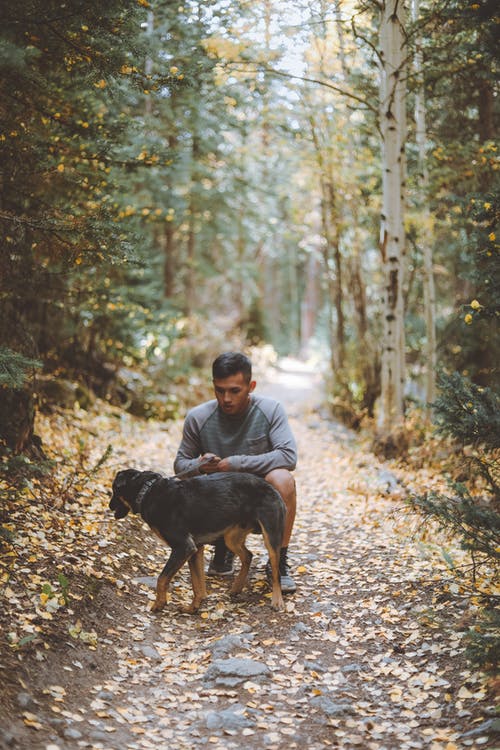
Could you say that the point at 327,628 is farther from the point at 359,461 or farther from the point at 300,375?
the point at 300,375

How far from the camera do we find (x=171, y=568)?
14.6 feet

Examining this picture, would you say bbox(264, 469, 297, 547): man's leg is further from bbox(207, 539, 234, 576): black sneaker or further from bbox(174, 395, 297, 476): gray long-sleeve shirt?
bbox(207, 539, 234, 576): black sneaker

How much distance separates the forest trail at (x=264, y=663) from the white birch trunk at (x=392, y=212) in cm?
372

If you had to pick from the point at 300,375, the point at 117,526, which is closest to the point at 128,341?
the point at 117,526

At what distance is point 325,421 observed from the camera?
551 inches

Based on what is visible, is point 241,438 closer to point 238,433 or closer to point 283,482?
point 238,433

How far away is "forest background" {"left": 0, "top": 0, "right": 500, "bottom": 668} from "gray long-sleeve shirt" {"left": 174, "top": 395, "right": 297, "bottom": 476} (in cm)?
136

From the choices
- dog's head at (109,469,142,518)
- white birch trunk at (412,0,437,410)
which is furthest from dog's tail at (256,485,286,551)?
white birch trunk at (412,0,437,410)

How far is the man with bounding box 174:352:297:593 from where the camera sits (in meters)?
4.79

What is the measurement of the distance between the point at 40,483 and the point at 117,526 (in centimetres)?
86

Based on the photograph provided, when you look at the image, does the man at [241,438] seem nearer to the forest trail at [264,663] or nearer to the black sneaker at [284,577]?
the black sneaker at [284,577]

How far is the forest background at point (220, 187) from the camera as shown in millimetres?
4801


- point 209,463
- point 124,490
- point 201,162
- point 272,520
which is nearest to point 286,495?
point 272,520

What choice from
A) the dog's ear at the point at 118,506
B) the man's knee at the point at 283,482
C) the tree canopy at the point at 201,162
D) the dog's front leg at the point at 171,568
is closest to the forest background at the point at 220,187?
the tree canopy at the point at 201,162
